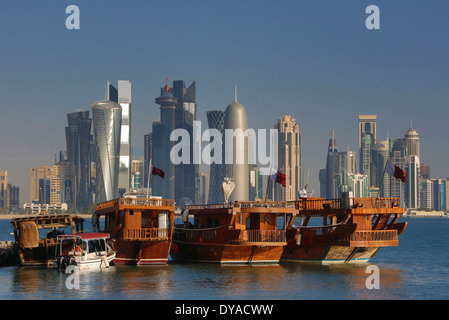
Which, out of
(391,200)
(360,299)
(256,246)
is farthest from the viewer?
(391,200)

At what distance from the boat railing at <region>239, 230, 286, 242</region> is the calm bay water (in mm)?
2061

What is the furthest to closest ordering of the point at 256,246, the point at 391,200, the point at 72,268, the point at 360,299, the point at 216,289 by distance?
the point at 391,200 < the point at 256,246 < the point at 72,268 < the point at 216,289 < the point at 360,299

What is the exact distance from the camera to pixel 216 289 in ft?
130

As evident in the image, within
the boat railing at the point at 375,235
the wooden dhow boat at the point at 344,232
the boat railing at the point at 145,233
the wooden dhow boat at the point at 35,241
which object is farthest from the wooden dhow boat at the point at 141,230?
the boat railing at the point at 375,235

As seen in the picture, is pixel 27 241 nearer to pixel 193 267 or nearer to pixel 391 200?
pixel 193 267

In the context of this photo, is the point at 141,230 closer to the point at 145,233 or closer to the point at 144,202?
the point at 145,233

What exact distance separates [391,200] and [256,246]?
1174 cm

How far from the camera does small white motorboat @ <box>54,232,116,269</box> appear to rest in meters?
46.8

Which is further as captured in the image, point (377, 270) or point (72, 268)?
point (377, 270)

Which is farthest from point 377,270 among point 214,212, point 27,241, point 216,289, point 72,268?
point 27,241

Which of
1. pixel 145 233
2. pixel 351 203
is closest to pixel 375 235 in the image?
pixel 351 203

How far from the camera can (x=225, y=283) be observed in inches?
1644
